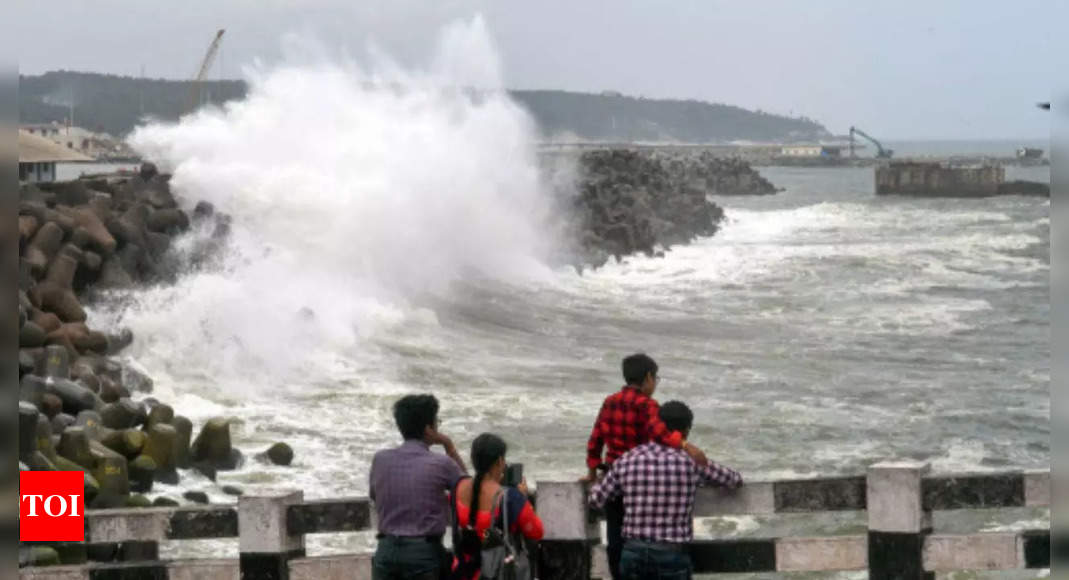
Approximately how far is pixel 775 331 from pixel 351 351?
812 centimetres

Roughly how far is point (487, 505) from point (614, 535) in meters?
0.89

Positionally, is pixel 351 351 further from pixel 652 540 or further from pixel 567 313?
pixel 652 540

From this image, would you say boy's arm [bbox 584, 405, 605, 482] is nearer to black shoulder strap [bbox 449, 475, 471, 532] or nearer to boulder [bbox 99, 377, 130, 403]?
black shoulder strap [bbox 449, 475, 471, 532]

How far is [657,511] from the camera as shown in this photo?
6961 millimetres

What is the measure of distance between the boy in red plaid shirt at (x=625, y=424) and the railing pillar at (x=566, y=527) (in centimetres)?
13

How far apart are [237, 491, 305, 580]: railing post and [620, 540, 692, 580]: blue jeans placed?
1.62 meters

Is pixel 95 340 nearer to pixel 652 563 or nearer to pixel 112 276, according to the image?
pixel 112 276

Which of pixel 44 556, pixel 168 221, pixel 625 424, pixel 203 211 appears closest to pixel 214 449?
pixel 44 556

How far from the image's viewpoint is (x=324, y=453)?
16.1 metres

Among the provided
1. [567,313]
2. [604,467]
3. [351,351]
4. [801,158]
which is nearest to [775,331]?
[567,313]

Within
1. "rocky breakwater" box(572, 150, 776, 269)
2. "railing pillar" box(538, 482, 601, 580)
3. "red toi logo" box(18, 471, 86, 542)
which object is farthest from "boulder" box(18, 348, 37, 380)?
"rocky breakwater" box(572, 150, 776, 269)

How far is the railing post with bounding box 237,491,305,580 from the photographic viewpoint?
25.5 ft

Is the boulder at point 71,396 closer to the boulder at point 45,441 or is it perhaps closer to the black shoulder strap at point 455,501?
the boulder at point 45,441

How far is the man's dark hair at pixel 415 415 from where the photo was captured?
22.5 ft
